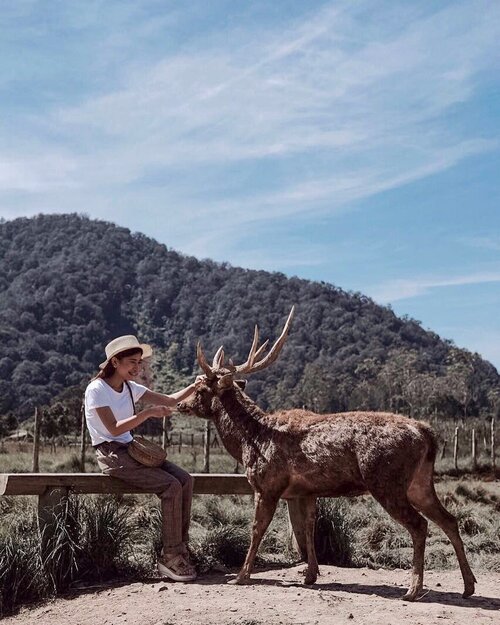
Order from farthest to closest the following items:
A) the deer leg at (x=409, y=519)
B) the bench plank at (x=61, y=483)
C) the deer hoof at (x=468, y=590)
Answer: the bench plank at (x=61, y=483), the deer hoof at (x=468, y=590), the deer leg at (x=409, y=519)

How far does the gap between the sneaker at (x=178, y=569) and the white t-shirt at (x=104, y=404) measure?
1.07 metres

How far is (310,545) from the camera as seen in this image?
23.9ft

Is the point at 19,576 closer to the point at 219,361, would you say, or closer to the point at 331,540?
the point at 219,361

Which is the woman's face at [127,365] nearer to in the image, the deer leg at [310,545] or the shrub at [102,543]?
the shrub at [102,543]

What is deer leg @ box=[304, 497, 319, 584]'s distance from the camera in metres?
7.20

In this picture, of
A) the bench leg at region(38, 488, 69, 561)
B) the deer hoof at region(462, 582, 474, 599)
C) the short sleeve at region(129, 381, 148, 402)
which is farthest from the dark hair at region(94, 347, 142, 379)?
the deer hoof at region(462, 582, 474, 599)

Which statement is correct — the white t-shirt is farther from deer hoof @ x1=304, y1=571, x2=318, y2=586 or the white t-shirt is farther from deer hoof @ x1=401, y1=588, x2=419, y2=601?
deer hoof @ x1=401, y1=588, x2=419, y2=601

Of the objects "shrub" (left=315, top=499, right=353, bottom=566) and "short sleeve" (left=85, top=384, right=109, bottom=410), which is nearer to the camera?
"short sleeve" (left=85, top=384, right=109, bottom=410)

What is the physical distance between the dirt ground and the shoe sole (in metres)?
0.06

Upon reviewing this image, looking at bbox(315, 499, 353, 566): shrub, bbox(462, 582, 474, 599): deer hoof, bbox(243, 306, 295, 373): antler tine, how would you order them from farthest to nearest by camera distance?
bbox(315, 499, 353, 566): shrub → bbox(243, 306, 295, 373): antler tine → bbox(462, 582, 474, 599): deer hoof

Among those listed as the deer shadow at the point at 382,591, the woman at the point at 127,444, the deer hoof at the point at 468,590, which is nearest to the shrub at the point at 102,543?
the woman at the point at 127,444

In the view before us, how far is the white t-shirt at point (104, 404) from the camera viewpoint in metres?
7.30

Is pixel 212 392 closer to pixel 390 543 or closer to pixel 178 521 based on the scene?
pixel 178 521

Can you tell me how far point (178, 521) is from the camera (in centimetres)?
736
